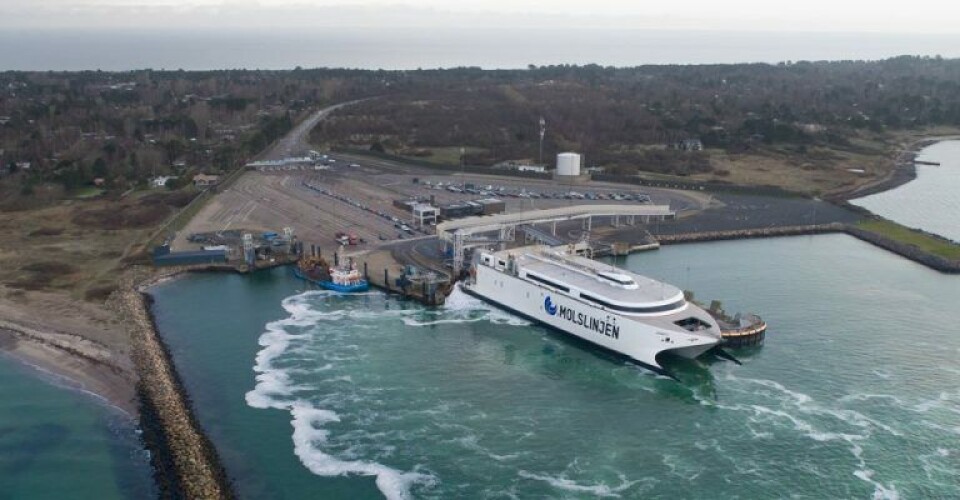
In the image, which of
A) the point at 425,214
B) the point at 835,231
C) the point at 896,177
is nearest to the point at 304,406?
the point at 425,214

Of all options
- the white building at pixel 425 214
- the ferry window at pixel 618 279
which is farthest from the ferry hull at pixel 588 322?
the white building at pixel 425 214

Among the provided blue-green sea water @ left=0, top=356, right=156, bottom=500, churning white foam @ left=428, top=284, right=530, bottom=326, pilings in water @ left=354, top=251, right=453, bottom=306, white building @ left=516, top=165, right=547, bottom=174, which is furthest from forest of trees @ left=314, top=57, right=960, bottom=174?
blue-green sea water @ left=0, top=356, right=156, bottom=500

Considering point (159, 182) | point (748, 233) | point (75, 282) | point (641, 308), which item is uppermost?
point (159, 182)

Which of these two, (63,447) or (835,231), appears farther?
(835,231)

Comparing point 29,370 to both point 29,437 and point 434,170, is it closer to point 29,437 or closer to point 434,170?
point 29,437

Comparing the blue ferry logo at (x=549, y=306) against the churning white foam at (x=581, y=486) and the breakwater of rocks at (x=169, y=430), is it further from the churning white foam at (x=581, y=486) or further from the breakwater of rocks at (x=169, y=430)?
the breakwater of rocks at (x=169, y=430)

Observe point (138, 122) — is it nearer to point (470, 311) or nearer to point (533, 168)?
point (533, 168)
